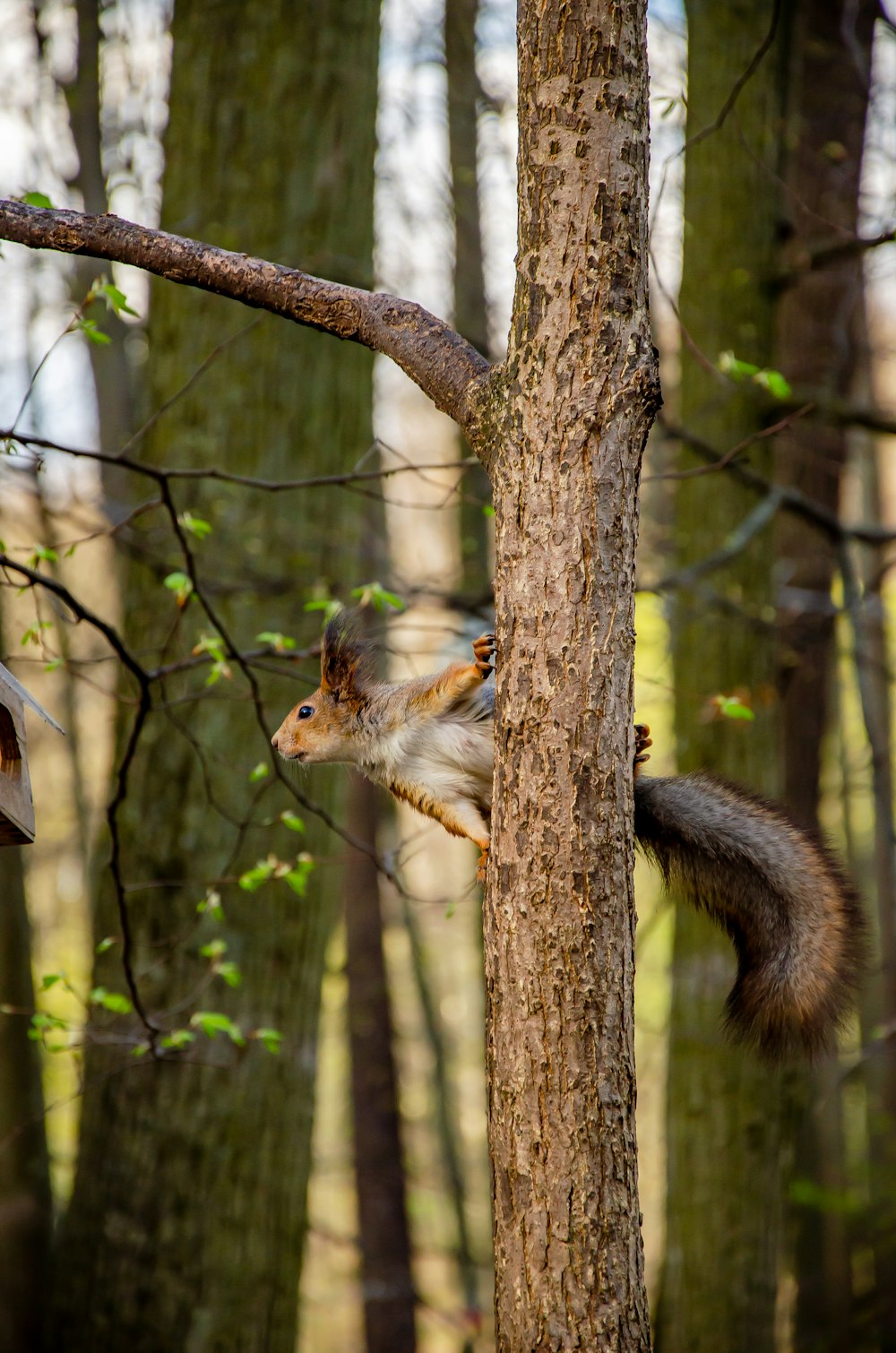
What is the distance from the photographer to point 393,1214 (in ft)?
29.1

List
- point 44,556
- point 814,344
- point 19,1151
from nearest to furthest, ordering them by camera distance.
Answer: point 44,556 < point 19,1151 < point 814,344

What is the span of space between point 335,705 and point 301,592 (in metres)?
1.39

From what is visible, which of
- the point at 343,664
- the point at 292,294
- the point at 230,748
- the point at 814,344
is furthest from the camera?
the point at 814,344

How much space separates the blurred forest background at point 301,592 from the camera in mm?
3979

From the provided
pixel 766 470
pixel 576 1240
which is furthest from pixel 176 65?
pixel 576 1240

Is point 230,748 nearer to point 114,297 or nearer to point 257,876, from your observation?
point 257,876

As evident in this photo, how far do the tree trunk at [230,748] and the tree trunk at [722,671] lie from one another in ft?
5.37

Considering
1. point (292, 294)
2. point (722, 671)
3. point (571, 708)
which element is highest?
point (722, 671)

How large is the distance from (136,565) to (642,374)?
10.1 ft

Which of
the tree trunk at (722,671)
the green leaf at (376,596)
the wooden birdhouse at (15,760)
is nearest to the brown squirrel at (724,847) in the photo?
the green leaf at (376,596)

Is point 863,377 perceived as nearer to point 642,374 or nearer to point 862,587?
point 862,587

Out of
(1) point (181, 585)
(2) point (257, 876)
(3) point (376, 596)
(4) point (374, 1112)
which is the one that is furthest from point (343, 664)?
(4) point (374, 1112)

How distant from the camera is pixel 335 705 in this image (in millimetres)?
3262

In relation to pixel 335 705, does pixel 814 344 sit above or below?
above
